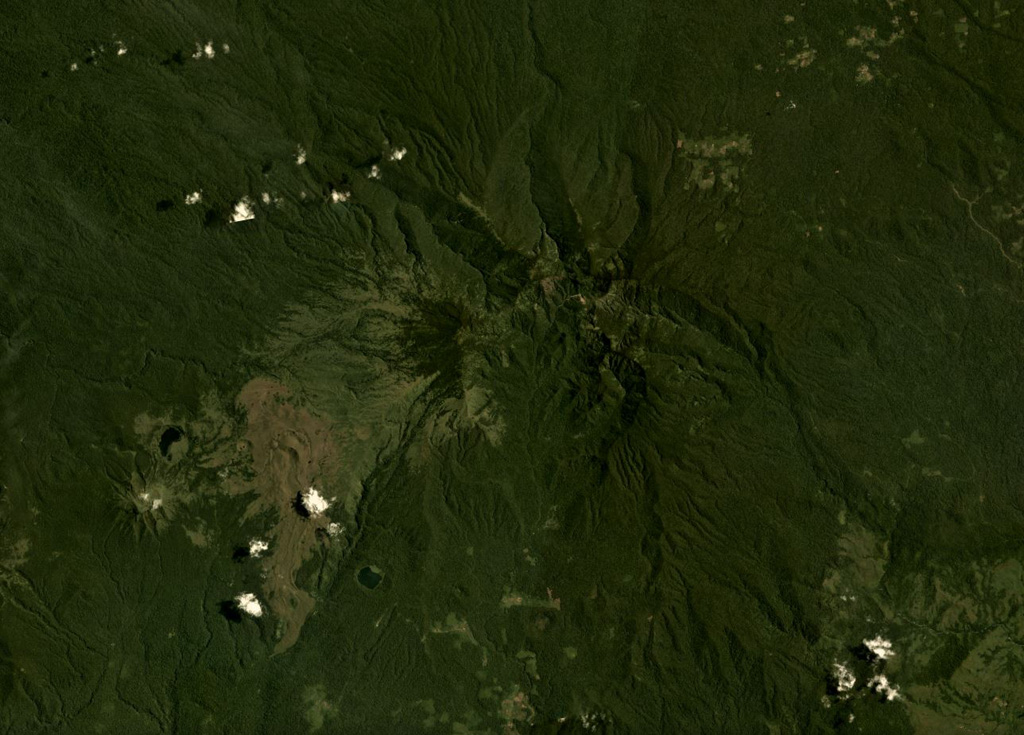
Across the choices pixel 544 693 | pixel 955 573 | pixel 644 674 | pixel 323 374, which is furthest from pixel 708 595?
pixel 323 374

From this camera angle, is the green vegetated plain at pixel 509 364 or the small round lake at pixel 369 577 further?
the small round lake at pixel 369 577

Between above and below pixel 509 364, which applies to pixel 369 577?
below

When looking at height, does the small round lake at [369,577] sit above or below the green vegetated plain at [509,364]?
below

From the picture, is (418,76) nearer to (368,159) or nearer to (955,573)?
(368,159)

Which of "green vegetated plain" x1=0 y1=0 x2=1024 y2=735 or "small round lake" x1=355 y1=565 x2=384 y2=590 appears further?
"small round lake" x1=355 y1=565 x2=384 y2=590

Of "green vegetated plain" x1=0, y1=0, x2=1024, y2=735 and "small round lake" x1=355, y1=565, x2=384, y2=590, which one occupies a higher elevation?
"green vegetated plain" x1=0, y1=0, x2=1024, y2=735

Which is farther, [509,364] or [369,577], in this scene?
[369,577]
